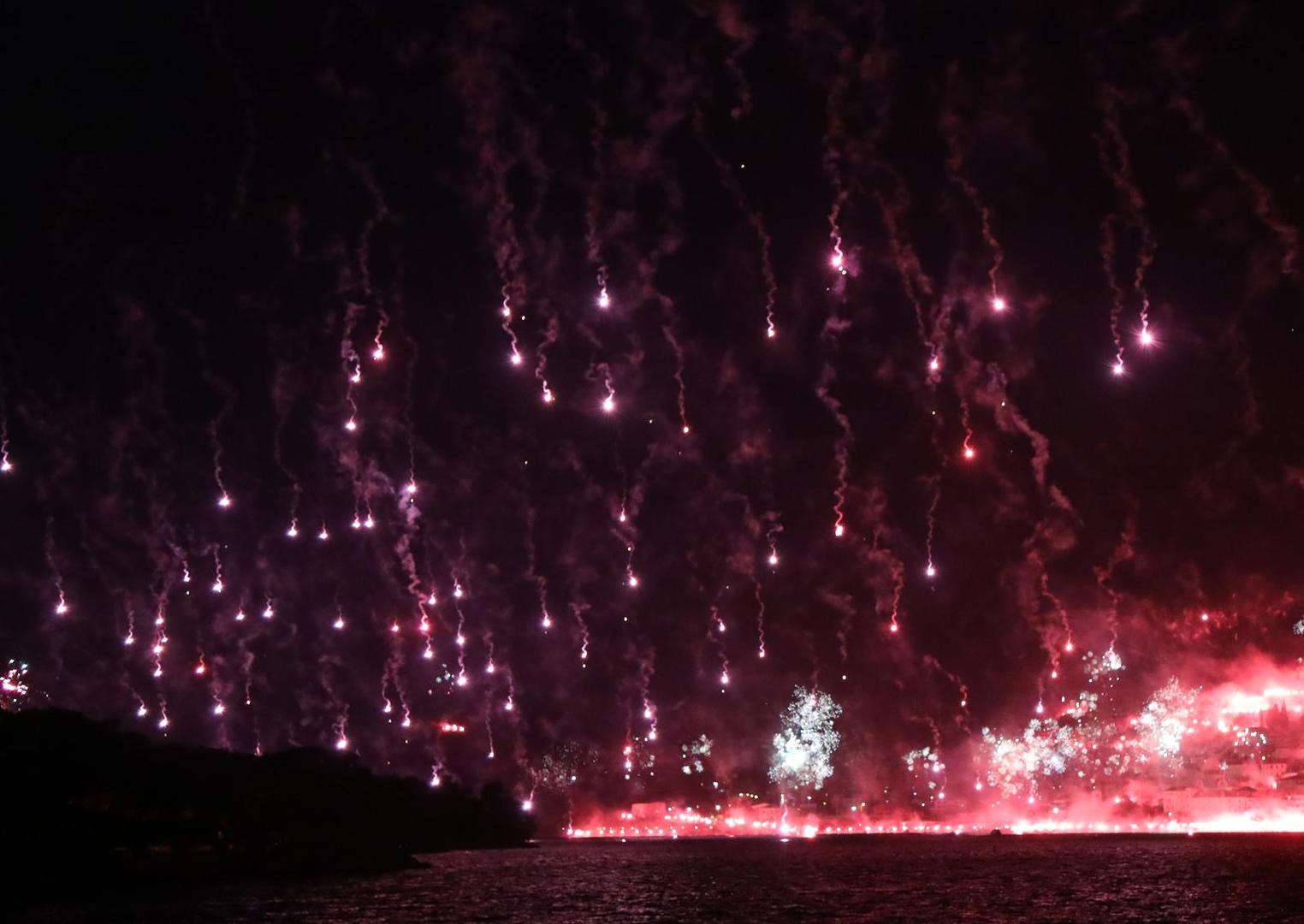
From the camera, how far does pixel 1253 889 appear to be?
49.9 m

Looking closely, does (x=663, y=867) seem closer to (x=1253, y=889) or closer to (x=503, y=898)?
(x=503, y=898)

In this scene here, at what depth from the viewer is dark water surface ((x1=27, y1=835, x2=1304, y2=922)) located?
43.9m

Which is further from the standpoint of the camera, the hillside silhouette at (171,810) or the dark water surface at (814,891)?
the hillside silhouette at (171,810)

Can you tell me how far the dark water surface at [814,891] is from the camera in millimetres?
43938

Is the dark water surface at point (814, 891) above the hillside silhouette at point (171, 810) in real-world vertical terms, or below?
below

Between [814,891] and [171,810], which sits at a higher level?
[171,810]

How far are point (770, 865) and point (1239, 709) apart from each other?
6708 centimetres

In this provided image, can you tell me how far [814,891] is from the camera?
Result: 2191 inches

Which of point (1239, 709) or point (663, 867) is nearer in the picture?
point (663, 867)

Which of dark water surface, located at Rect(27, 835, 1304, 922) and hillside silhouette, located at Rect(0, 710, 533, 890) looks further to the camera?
hillside silhouette, located at Rect(0, 710, 533, 890)

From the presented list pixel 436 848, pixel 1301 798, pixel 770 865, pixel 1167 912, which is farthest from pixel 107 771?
pixel 1301 798

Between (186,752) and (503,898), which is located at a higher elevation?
(186,752)

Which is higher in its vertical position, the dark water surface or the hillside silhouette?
the hillside silhouette

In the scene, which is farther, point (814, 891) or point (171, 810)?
point (171, 810)
